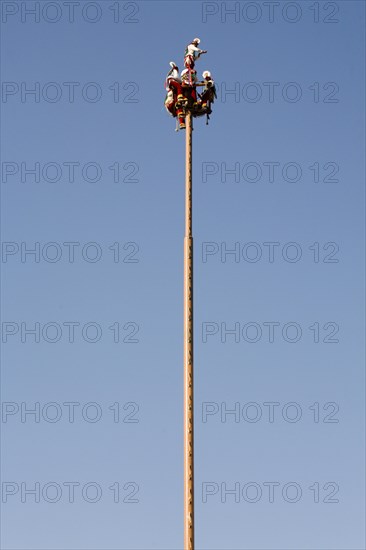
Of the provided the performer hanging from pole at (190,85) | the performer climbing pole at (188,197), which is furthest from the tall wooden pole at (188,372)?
the performer hanging from pole at (190,85)

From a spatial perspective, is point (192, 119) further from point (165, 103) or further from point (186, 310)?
point (186, 310)

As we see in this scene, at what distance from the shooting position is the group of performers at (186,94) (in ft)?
94.1

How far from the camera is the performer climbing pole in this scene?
24.0 metres

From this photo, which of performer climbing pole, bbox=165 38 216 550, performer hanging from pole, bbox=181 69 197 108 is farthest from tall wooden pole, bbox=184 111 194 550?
performer hanging from pole, bbox=181 69 197 108

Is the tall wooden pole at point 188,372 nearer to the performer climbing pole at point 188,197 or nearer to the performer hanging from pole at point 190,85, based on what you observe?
the performer climbing pole at point 188,197

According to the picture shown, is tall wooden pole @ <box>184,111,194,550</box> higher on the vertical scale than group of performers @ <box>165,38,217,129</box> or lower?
lower

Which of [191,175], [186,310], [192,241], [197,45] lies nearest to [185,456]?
[186,310]

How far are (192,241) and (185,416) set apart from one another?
470 centimetres

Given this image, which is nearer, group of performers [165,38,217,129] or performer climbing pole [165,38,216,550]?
performer climbing pole [165,38,216,550]

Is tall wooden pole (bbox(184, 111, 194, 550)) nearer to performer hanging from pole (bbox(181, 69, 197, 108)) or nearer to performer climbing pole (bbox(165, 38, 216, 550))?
performer climbing pole (bbox(165, 38, 216, 550))

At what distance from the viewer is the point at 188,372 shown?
25156 mm

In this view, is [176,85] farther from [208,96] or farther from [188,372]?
[188,372]

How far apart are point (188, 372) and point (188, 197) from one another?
509 centimetres

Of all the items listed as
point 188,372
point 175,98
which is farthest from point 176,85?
point 188,372
